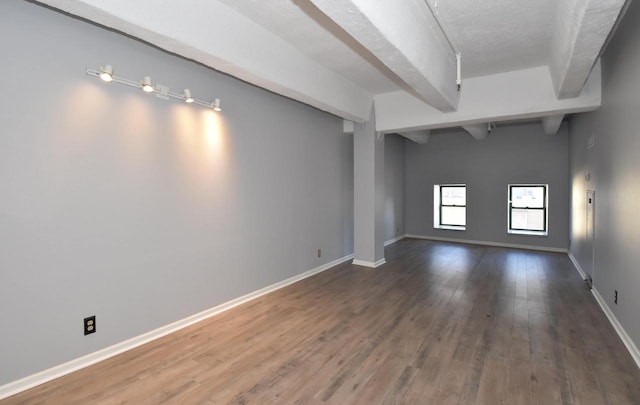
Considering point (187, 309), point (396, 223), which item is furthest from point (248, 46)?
point (396, 223)

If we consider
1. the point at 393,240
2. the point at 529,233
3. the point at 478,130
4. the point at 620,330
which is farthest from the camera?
the point at 393,240

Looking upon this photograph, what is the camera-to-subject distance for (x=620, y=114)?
10.1 feet

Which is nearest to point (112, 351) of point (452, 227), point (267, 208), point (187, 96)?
point (267, 208)

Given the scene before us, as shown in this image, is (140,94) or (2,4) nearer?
(2,4)

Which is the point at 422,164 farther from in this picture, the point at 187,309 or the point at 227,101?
the point at 187,309

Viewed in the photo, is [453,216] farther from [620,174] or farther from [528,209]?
[620,174]

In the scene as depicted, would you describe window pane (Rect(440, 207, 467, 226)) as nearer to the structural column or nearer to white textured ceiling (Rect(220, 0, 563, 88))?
the structural column

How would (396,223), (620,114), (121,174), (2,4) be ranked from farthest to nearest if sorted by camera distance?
(396,223), (620,114), (121,174), (2,4)

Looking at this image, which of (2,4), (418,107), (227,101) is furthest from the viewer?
(418,107)

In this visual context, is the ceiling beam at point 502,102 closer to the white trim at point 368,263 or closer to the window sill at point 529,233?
the white trim at point 368,263

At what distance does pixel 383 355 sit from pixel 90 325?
2.40 metres

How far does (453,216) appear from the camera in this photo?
849cm

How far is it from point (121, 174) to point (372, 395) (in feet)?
8.63

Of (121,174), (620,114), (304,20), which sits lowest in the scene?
(121,174)
